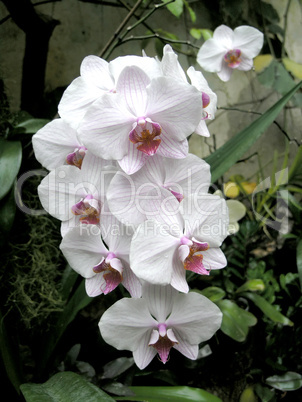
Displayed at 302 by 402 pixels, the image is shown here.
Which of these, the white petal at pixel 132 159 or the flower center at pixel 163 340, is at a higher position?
the white petal at pixel 132 159

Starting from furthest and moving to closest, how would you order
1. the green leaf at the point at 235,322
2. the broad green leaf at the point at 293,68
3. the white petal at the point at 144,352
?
the broad green leaf at the point at 293,68 → the green leaf at the point at 235,322 → the white petal at the point at 144,352

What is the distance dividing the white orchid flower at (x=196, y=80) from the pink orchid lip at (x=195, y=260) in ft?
0.49

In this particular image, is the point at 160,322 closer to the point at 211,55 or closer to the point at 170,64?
the point at 170,64

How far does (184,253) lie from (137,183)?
0.10m

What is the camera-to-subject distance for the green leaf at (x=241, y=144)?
716 millimetres

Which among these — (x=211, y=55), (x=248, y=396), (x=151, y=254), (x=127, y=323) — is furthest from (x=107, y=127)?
(x=248, y=396)

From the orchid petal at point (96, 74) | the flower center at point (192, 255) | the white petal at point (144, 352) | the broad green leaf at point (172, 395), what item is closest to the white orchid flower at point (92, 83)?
the orchid petal at point (96, 74)

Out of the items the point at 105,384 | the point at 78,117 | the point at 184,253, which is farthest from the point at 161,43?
the point at 105,384

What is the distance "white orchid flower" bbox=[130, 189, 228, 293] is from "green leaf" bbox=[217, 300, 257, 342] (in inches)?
13.3

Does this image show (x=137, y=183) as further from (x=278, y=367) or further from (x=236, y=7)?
(x=236, y=7)

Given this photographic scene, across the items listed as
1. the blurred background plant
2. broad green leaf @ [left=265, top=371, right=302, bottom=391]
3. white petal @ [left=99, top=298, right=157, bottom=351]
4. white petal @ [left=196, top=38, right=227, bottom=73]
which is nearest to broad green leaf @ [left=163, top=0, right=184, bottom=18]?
the blurred background plant

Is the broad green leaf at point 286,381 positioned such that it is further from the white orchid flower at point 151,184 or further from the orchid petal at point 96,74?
the orchid petal at point 96,74

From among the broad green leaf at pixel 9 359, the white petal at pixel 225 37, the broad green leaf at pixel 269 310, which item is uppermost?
the white petal at pixel 225 37

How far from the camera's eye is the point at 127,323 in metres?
0.51
